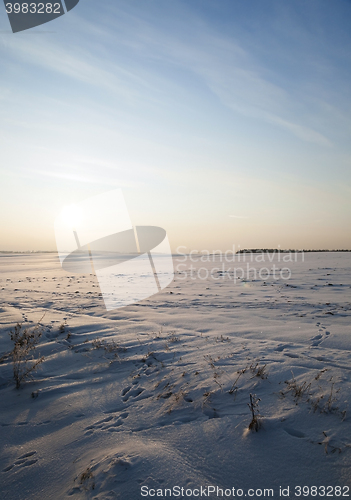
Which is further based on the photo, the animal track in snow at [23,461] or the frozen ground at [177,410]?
the animal track in snow at [23,461]

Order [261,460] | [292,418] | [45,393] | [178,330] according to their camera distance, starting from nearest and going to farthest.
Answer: [261,460], [292,418], [45,393], [178,330]

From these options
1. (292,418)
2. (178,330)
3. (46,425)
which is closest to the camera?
(292,418)

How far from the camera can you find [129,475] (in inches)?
79.7

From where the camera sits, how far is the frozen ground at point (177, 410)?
202cm

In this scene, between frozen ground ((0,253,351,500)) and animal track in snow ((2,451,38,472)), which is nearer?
frozen ground ((0,253,351,500))

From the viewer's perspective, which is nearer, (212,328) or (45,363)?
(45,363)

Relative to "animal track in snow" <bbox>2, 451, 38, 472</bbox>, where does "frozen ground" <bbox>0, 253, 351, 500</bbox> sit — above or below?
below

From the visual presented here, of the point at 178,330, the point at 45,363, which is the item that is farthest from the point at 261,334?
the point at 45,363

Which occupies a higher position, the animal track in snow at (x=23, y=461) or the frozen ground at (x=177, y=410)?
the animal track in snow at (x=23, y=461)

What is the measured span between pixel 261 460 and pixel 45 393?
280cm

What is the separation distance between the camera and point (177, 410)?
9.35 feet

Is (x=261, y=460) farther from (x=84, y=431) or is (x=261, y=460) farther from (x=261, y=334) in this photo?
(x=261, y=334)

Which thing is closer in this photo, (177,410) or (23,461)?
(23,461)

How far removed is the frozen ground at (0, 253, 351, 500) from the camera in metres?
2.02
